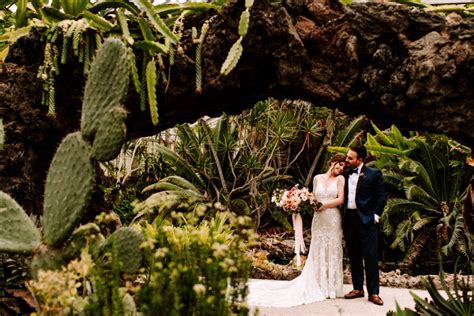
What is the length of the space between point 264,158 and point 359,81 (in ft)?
32.8

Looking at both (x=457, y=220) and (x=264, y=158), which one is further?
(x=264, y=158)

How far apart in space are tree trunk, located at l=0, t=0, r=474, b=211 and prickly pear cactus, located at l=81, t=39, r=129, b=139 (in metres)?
1.32

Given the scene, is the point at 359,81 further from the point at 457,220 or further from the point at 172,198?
the point at 172,198

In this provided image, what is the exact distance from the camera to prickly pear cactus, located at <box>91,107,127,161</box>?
3.29 metres

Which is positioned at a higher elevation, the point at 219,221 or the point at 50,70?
the point at 50,70

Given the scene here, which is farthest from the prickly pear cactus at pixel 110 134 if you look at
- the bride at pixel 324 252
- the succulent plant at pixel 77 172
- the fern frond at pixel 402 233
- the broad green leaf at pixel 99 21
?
the fern frond at pixel 402 233

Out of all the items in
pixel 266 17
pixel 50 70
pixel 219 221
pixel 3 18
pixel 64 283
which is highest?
pixel 3 18

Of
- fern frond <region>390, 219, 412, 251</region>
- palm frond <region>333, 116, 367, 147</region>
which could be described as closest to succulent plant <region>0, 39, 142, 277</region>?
fern frond <region>390, 219, 412, 251</region>

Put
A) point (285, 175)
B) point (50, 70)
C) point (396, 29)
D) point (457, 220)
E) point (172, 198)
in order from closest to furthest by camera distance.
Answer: point (396, 29) → point (50, 70) → point (457, 220) → point (172, 198) → point (285, 175)

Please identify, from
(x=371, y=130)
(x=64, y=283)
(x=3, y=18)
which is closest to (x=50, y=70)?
(x=3, y=18)

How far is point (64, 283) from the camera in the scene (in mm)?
→ 2676

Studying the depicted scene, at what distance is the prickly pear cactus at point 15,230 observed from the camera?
142 inches

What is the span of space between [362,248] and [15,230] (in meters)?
4.36

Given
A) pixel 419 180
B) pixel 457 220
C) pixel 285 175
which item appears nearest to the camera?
pixel 457 220
